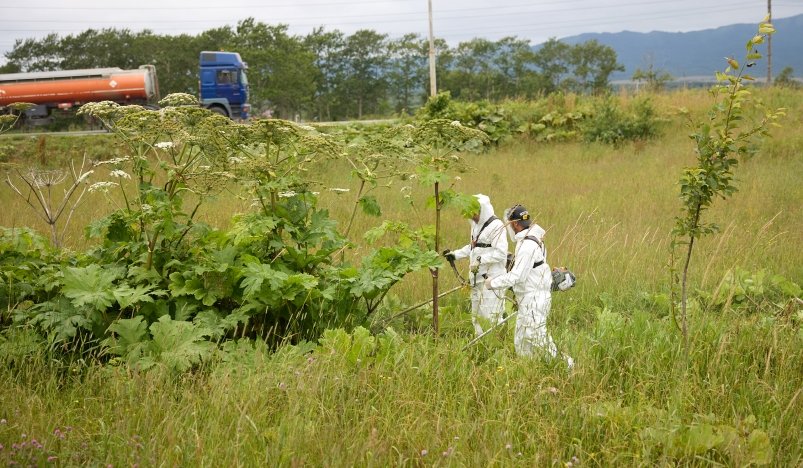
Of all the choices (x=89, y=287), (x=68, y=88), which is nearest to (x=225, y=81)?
(x=68, y=88)

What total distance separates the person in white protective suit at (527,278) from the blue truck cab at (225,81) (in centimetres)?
2401

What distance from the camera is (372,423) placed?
3.64 meters

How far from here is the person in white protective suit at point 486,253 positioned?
600cm

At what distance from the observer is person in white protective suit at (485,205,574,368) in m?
5.39

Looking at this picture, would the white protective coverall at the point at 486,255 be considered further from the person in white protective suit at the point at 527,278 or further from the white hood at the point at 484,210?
the person in white protective suit at the point at 527,278

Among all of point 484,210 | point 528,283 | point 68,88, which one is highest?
point 68,88

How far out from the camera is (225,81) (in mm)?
28172

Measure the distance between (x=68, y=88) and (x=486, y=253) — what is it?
83.7 feet

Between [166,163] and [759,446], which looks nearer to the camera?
[759,446]

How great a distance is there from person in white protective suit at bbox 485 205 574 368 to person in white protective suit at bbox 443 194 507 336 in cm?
27

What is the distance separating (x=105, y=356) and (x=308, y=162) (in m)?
2.00

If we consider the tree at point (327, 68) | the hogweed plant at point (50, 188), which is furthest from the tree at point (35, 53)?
the hogweed plant at point (50, 188)

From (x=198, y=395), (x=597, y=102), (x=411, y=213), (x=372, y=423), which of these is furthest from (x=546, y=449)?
(x=597, y=102)

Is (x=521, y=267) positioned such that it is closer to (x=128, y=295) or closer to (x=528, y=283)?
(x=528, y=283)
